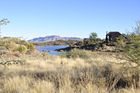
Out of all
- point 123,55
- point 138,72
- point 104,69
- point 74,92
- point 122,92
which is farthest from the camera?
point 104,69

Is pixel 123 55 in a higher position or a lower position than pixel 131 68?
higher

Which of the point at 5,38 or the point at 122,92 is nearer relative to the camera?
the point at 122,92

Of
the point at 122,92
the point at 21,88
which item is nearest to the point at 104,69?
the point at 122,92

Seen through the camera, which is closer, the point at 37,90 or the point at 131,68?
the point at 37,90

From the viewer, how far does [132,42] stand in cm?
782

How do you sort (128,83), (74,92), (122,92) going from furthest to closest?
(128,83) < (122,92) < (74,92)

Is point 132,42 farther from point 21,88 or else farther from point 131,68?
point 21,88

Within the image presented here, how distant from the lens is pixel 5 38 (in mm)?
9055

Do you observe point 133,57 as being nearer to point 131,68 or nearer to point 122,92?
point 131,68

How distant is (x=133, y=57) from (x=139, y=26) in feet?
4.73

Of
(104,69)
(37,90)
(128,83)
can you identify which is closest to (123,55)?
(104,69)

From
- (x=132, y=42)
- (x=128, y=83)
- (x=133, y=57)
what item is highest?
(x=132, y=42)

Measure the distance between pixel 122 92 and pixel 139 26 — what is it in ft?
11.9

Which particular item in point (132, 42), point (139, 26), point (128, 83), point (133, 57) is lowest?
point (128, 83)
